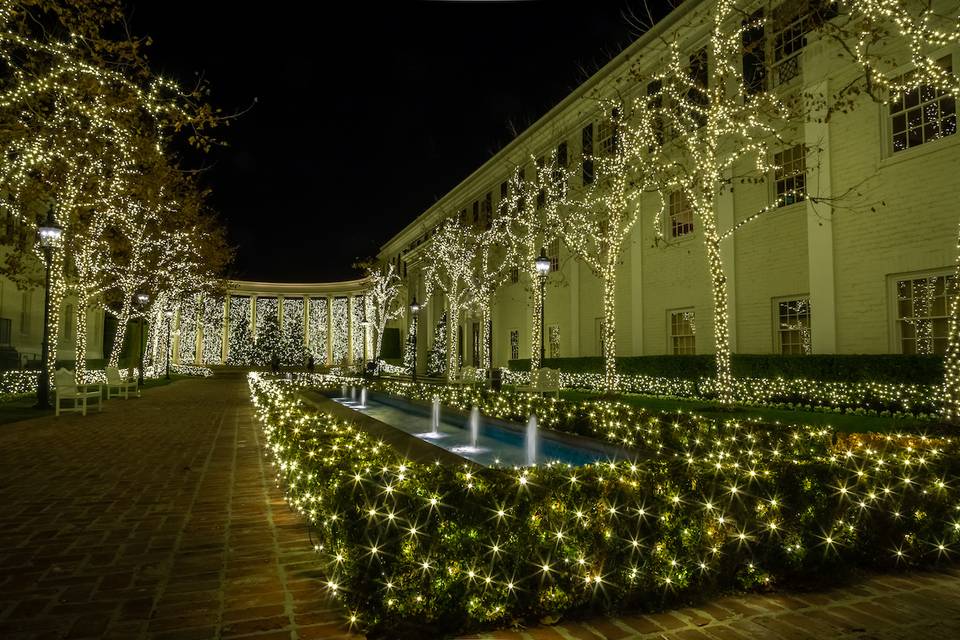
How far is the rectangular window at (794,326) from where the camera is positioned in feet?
49.2

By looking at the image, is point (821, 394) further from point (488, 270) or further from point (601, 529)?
point (488, 270)

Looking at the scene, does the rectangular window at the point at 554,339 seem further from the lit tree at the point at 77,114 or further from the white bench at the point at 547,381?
the lit tree at the point at 77,114

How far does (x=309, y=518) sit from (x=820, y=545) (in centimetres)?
375

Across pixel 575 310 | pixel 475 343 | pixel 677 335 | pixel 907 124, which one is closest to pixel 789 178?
pixel 907 124

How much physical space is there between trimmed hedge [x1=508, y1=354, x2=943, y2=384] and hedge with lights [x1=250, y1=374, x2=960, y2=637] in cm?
852

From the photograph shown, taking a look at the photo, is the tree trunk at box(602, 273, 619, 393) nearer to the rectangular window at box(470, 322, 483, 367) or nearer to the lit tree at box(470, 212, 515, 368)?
the lit tree at box(470, 212, 515, 368)

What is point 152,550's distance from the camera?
160 inches

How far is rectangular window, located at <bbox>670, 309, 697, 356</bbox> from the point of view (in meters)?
18.5

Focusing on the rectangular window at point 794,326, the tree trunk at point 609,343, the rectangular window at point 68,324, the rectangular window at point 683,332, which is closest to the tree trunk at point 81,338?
the rectangular window at point 68,324

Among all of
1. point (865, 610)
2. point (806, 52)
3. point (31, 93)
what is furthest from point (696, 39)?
point (865, 610)

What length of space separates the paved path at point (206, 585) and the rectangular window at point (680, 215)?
16.5 metres

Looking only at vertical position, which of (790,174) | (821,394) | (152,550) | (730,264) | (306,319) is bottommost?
(152,550)

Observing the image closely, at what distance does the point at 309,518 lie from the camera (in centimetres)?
466

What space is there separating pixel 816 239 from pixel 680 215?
5.54 meters
